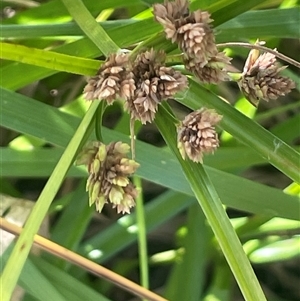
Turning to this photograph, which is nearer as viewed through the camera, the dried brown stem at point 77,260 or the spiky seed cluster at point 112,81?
the spiky seed cluster at point 112,81

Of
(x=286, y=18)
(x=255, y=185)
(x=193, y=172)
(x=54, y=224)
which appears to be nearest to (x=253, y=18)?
(x=286, y=18)

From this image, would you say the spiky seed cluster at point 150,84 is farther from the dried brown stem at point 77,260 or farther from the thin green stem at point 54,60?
the dried brown stem at point 77,260

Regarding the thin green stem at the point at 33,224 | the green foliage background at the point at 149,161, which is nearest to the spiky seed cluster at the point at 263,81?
the green foliage background at the point at 149,161

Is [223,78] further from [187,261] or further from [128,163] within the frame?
[187,261]

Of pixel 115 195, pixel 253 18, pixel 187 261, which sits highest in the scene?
pixel 253 18

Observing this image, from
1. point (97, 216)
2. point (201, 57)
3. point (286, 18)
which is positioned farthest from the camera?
Result: point (97, 216)

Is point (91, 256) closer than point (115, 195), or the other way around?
point (115, 195)

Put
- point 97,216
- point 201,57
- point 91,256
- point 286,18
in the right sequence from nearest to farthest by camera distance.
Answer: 1. point 201,57
2. point 286,18
3. point 91,256
4. point 97,216
